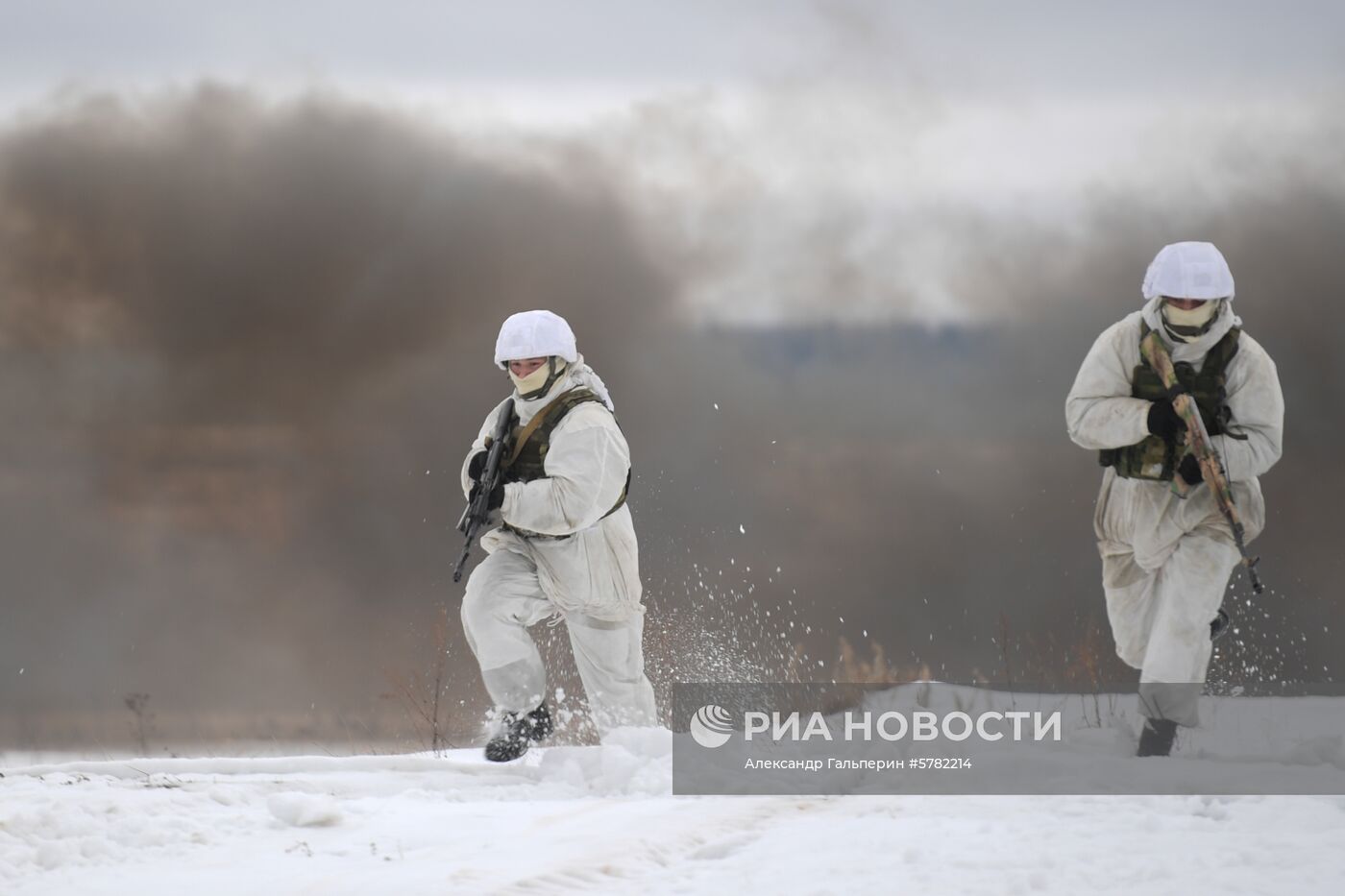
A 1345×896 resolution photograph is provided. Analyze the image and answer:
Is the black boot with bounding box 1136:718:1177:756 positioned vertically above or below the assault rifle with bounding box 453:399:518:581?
below

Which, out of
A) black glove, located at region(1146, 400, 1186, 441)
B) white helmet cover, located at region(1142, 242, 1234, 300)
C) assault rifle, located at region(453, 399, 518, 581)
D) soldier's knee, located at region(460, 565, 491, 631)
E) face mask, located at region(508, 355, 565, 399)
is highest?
white helmet cover, located at region(1142, 242, 1234, 300)

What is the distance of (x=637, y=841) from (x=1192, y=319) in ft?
11.7

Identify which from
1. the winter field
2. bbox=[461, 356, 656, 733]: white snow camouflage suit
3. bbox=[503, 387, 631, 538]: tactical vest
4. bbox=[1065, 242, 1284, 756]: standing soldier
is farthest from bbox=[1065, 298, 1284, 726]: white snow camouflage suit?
bbox=[503, 387, 631, 538]: tactical vest

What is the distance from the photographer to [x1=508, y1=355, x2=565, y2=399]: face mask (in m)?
7.16

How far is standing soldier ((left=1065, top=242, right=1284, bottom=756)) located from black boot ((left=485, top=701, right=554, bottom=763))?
2.74 meters

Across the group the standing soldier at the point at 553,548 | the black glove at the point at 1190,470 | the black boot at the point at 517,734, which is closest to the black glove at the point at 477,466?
the standing soldier at the point at 553,548

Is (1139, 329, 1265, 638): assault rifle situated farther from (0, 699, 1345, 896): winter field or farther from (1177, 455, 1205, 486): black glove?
(0, 699, 1345, 896): winter field

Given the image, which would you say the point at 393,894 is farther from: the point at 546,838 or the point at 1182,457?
the point at 1182,457

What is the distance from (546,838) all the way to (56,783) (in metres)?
2.01

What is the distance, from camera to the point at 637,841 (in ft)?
15.4

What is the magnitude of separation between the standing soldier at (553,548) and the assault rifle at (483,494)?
42 mm

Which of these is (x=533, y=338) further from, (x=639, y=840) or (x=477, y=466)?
(x=639, y=840)

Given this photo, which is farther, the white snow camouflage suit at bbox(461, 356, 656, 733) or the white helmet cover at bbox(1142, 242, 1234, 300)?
the white snow camouflage suit at bbox(461, 356, 656, 733)

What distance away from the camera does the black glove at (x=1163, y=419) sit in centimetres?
659
